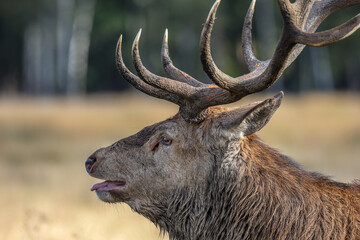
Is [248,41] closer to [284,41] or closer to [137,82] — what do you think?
[137,82]

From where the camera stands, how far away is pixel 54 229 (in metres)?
8.54

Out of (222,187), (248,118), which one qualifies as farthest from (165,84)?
(222,187)

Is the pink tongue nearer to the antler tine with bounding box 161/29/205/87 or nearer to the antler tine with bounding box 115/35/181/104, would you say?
the antler tine with bounding box 115/35/181/104

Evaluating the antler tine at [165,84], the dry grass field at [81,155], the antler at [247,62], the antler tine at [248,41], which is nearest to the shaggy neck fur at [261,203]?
the dry grass field at [81,155]

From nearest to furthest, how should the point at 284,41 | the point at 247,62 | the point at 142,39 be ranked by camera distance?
the point at 284,41
the point at 247,62
the point at 142,39

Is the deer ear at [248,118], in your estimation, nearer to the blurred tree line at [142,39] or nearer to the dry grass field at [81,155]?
the dry grass field at [81,155]

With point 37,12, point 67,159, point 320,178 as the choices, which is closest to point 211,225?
point 320,178

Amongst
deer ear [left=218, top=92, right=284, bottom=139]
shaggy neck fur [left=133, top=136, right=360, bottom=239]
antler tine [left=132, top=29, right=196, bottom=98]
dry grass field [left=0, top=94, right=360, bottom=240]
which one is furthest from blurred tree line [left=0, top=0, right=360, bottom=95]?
deer ear [left=218, top=92, right=284, bottom=139]

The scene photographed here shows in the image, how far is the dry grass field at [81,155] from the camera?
28.6 ft

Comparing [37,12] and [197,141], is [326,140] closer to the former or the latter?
[197,141]

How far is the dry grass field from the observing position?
8.73 m

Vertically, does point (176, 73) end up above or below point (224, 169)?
above

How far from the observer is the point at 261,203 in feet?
15.5

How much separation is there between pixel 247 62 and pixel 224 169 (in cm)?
114
